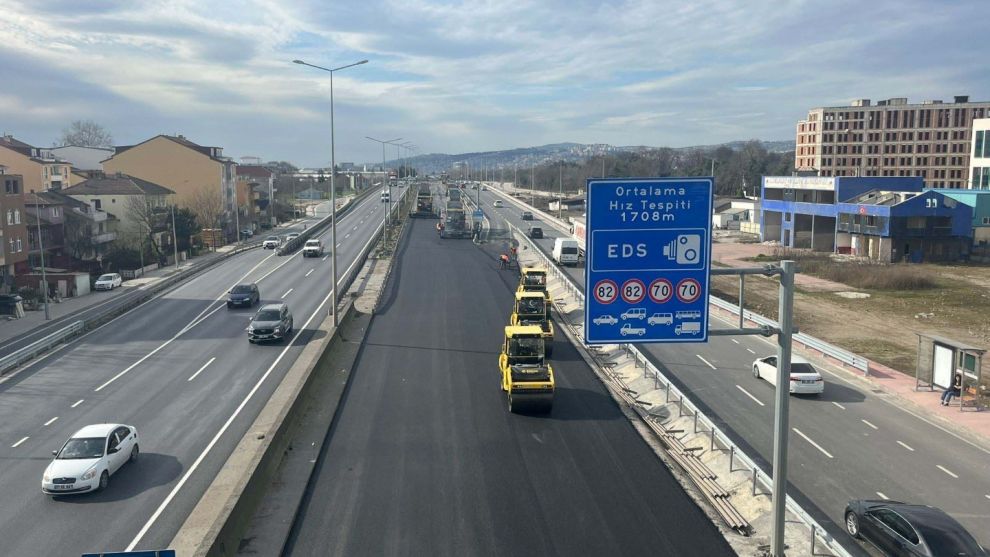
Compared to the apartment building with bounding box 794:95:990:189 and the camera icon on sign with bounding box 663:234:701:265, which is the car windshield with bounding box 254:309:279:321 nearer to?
the camera icon on sign with bounding box 663:234:701:265

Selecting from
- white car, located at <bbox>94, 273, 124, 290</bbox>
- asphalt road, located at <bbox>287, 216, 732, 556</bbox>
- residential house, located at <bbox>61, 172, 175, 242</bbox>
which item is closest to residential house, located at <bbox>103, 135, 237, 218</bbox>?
residential house, located at <bbox>61, 172, 175, 242</bbox>

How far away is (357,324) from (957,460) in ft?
80.3

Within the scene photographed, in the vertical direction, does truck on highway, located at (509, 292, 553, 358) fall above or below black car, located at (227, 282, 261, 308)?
above

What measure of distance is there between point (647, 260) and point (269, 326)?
22.7 m

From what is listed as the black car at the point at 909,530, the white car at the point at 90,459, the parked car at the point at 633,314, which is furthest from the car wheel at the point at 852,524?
the white car at the point at 90,459

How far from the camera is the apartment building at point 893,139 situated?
114 meters

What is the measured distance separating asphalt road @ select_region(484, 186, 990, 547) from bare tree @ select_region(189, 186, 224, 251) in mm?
65737

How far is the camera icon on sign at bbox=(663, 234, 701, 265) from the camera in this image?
13.4 meters

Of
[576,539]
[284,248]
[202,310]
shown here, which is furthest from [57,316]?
[576,539]

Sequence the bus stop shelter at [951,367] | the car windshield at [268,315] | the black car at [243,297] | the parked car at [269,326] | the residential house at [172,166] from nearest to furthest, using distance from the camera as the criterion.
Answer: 1. the bus stop shelter at [951,367]
2. the parked car at [269,326]
3. the car windshield at [268,315]
4. the black car at [243,297]
5. the residential house at [172,166]

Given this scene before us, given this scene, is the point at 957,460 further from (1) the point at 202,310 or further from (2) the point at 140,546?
(1) the point at 202,310

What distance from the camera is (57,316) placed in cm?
4272

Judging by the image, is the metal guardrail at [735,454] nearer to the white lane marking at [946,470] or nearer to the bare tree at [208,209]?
the white lane marking at [946,470]

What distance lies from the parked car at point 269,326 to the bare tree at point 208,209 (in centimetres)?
5031
